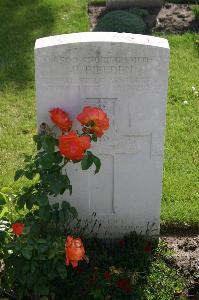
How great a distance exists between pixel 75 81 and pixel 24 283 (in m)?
1.23

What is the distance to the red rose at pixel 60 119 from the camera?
351cm

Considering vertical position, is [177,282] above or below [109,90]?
below

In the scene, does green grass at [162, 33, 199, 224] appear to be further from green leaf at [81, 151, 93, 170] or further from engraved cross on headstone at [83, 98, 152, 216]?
green leaf at [81, 151, 93, 170]

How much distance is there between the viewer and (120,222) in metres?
4.20

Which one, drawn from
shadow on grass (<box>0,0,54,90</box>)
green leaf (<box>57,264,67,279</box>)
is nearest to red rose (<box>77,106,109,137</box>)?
green leaf (<box>57,264,67,279</box>)

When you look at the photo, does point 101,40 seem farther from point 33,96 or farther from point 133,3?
point 133,3

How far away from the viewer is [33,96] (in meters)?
6.12

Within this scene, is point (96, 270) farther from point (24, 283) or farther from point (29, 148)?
point (29, 148)

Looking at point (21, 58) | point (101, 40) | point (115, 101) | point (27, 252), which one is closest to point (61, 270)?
point (27, 252)

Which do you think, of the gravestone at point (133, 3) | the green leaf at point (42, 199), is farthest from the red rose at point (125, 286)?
the gravestone at point (133, 3)

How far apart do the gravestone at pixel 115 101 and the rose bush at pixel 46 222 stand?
184mm

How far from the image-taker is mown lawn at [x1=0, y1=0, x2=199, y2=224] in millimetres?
4848

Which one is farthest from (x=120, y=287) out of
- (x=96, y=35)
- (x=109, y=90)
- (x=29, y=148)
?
(x=29, y=148)

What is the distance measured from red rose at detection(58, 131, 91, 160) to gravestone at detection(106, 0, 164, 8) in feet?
16.5
